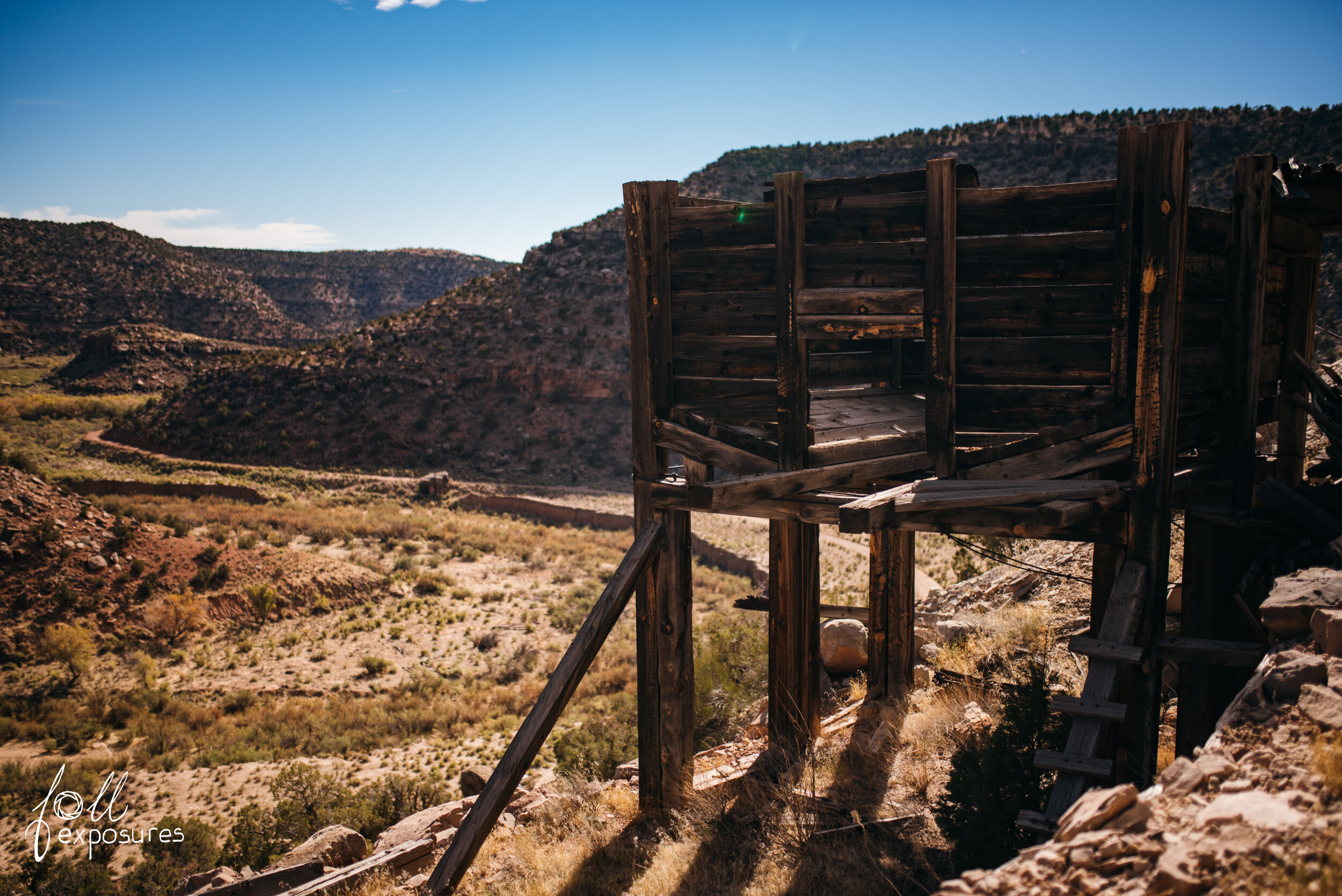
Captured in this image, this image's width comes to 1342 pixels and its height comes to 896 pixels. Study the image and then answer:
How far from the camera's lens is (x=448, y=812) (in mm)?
7672

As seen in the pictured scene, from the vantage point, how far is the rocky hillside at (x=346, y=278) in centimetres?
7200

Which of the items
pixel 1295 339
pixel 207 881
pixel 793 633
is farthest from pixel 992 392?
pixel 207 881

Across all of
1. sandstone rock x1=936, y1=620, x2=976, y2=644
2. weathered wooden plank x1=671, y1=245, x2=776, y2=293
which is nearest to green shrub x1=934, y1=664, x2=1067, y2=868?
weathered wooden plank x1=671, y1=245, x2=776, y2=293

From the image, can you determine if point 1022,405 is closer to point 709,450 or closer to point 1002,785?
point 709,450

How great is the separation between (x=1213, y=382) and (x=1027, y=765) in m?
3.11

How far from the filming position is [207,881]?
6375 mm

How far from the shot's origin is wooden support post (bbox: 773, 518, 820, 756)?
21.9ft

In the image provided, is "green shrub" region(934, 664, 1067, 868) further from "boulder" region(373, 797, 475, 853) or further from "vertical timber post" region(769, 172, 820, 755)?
"boulder" region(373, 797, 475, 853)

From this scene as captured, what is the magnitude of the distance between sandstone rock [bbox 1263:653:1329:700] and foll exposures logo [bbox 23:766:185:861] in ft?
33.3

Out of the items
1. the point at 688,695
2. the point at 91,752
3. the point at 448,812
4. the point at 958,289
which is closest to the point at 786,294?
the point at 958,289

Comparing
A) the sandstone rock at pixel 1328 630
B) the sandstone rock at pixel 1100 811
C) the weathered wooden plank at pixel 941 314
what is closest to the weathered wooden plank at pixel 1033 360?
the weathered wooden plank at pixel 941 314

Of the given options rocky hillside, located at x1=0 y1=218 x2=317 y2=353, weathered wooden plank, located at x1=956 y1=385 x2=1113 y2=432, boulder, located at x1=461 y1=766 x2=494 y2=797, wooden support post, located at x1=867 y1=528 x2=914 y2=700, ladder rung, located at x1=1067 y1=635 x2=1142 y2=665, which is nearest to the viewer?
ladder rung, located at x1=1067 y1=635 x2=1142 y2=665

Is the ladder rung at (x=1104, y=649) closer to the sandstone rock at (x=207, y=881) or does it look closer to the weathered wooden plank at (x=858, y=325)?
the weathered wooden plank at (x=858, y=325)

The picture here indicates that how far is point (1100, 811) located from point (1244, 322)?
4233 mm
